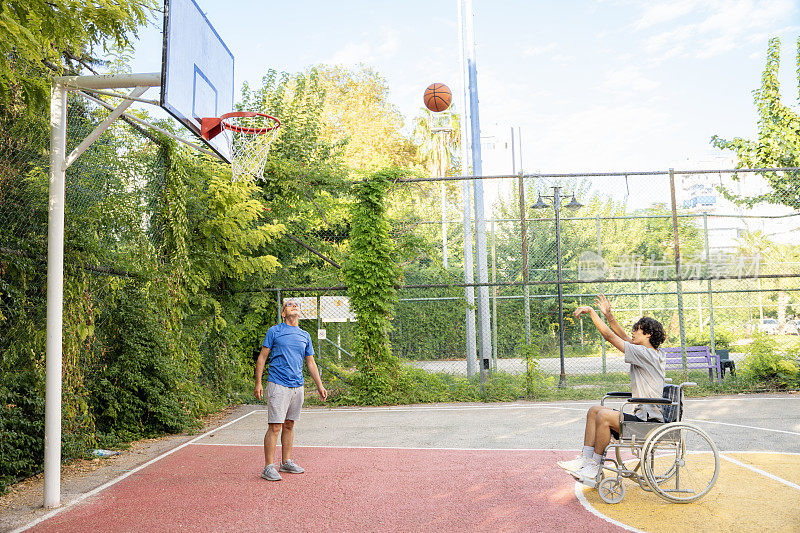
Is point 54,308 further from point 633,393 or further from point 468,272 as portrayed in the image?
point 468,272

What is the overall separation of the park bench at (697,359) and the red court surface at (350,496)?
6.59 m

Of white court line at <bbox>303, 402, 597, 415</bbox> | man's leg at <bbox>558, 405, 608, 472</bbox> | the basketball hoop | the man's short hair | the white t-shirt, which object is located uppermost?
the basketball hoop

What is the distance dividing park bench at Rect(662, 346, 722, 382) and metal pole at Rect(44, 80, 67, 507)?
11.3m

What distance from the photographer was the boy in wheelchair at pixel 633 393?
5.52 meters

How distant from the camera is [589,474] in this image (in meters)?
5.49

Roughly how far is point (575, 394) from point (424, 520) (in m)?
7.77

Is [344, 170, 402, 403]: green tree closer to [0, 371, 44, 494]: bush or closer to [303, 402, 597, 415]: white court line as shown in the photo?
[303, 402, 597, 415]: white court line

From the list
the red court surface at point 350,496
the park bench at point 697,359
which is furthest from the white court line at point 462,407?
the red court surface at point 350,496

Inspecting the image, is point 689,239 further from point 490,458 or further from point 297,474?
point 297,474

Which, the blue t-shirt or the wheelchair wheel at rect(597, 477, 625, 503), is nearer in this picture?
the wheelchair wheel at rect(597, 477, 625, 503)

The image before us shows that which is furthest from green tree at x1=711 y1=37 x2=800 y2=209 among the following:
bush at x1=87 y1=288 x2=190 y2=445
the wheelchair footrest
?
bush at x1=87 y1=288 x2=190 y2=445

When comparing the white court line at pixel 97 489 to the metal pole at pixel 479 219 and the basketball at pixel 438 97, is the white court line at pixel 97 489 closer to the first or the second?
the metal pole at pixel 479 219

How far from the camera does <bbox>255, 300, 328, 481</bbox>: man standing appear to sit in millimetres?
6516

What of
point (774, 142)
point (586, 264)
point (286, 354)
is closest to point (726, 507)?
Answer: point (286, 354)
